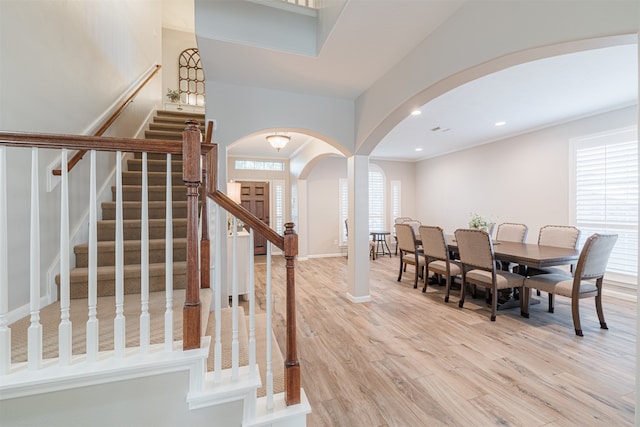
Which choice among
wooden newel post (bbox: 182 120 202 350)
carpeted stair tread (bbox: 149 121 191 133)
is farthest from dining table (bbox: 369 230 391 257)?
wooden newel post (bbox: 182 120 202 350)

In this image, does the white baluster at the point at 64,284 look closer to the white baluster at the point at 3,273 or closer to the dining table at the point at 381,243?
the white baluster at the point at 3,273

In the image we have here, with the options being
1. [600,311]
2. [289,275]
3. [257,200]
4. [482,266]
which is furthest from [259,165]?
[600,311]

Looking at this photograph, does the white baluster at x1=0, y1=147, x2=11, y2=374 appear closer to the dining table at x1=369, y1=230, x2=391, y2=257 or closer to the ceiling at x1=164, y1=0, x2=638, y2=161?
the ceiling at x1=164, y1=0, x2=638, y2=161

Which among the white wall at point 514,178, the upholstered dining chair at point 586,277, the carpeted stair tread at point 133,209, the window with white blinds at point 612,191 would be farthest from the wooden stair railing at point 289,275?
the white wall at point 514,178

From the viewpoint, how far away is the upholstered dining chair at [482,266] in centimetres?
308

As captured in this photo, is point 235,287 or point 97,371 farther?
point 235,287

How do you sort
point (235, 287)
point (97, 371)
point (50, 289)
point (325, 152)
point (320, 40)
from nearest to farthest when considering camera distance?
point (97, 371)
point (235, 287)
point (50, 289)
point (320, 40)
point (325, 152)

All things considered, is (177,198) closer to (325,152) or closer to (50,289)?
(50,289)

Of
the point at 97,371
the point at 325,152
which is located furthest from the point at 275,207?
the point at 97,371

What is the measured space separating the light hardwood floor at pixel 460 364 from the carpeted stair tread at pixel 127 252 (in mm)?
1321

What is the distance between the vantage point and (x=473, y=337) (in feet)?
8.82

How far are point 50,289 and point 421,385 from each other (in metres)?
2.75

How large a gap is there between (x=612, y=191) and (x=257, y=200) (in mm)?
6848

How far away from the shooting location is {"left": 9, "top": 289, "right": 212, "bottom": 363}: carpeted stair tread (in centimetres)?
133
